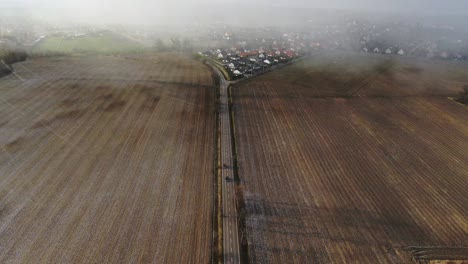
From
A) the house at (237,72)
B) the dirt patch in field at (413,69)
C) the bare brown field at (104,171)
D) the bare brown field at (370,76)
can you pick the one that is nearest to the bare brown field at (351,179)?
the bare brown field at (104,171)

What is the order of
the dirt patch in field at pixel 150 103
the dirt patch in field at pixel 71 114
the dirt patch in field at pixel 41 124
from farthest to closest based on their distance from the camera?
the dirt patch in field at pixel 150 103 < the dirt patch in field at pixel 71 114 < the dirt patch in field at pixel 41 124

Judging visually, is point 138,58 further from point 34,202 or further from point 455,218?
point 455,218

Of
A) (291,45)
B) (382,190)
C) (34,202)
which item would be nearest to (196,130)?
(34,202)

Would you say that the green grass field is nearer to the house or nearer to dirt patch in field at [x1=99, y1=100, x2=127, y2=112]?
the house

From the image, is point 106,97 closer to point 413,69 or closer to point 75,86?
point 75,86

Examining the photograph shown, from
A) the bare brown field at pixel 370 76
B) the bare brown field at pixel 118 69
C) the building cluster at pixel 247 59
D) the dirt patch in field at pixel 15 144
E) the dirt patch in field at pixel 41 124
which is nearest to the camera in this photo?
the dirt patch in field at pixel 15 144

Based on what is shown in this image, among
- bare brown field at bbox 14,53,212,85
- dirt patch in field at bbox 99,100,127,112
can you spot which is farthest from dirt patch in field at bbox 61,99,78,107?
bare brown field at bbox 14,53,212,85

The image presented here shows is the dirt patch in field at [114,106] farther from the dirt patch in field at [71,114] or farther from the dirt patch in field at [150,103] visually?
the dirt patch in field at [150,103]
